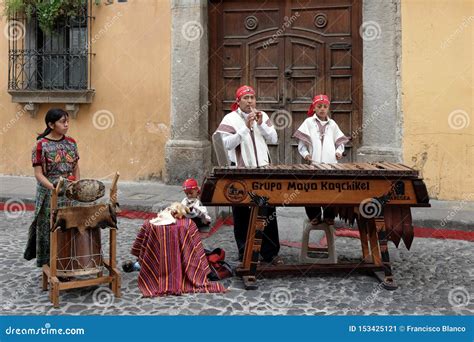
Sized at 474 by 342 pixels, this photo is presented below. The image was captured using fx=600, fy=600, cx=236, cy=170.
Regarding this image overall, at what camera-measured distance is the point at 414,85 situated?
8.26 m

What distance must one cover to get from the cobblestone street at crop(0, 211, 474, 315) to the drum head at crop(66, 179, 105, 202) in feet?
2.62

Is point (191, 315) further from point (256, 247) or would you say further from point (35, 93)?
point (35, 93)

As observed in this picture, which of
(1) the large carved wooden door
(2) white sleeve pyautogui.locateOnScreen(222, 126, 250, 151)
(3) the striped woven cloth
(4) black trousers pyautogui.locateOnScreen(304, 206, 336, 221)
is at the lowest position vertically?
(3) the striped woven cloth

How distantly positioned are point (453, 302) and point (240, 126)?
2327mm

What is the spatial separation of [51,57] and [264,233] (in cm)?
580

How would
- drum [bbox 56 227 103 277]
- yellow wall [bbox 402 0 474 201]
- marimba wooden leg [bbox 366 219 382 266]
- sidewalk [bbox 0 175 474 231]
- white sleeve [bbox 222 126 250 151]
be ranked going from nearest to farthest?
drum [bbox 56 227 103 277] < marimba wooden leg [bbox 366 219 382 266] < white sleeve [bbox 222 126 250 151] < sidewalk [bbox 0 175 474 231] < yellow wall [bbox 402 0 474 201]

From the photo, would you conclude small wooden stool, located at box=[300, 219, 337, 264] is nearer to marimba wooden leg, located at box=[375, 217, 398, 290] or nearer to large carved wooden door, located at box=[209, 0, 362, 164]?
marimba wooden leg, located at box=[375, 217, 398, 290]

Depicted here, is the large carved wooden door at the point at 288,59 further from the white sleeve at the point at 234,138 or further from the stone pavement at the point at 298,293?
the white sleeve at the point at 234,138

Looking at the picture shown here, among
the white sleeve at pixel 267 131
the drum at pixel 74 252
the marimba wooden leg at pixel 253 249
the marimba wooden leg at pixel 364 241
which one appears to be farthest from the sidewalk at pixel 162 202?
the drum at pixel 74 252

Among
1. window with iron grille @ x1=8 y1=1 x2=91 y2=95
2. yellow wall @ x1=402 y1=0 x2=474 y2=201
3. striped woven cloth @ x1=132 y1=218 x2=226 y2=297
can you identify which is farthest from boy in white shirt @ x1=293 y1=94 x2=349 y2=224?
window with iron grille @ x1=8 y1=1 x2=91 y2=95

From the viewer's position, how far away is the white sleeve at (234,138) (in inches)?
214

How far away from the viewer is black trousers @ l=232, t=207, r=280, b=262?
5.66 meters

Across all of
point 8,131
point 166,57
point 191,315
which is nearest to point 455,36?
point 166,57

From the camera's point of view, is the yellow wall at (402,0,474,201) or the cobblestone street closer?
the cobblestone street
